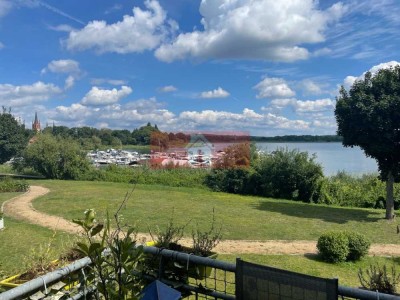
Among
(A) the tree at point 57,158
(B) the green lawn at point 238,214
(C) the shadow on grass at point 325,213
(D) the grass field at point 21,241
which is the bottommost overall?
(C) the shadow on grass at point 325,213

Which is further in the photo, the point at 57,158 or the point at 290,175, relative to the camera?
the point at 57,158

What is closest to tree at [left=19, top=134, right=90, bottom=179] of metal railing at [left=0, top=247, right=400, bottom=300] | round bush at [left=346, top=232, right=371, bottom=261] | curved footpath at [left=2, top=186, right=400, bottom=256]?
curved footpath at [left=2, top=186, right=400, bottom=256]

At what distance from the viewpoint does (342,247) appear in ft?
26.9

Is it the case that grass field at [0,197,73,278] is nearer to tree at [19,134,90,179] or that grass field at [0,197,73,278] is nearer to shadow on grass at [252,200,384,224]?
shadow on grass at [252,200,384,224]

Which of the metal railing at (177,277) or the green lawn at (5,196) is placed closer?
the metal railing at (177,277)

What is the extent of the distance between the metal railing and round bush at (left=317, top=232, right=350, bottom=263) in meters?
6.25

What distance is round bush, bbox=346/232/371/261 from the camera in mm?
8320

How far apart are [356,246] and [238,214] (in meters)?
6.16

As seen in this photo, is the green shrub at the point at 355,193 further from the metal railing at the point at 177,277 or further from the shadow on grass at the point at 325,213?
the metal railing at the point at 177,277

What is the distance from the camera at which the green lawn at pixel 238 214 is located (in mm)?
11125

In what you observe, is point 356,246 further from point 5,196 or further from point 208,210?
point 5,196

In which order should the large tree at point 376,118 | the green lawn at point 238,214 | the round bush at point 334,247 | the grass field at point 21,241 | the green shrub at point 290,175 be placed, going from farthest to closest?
the green shrub at point 290,175, the large tree at point 376,118, the green lawn at point 238,214, the round bush at point 334,247, the grass field at point 21,241

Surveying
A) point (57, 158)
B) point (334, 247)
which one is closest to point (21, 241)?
point (334, 247)

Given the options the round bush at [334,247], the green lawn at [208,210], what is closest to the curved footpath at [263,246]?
the green lawn at [208,210]
